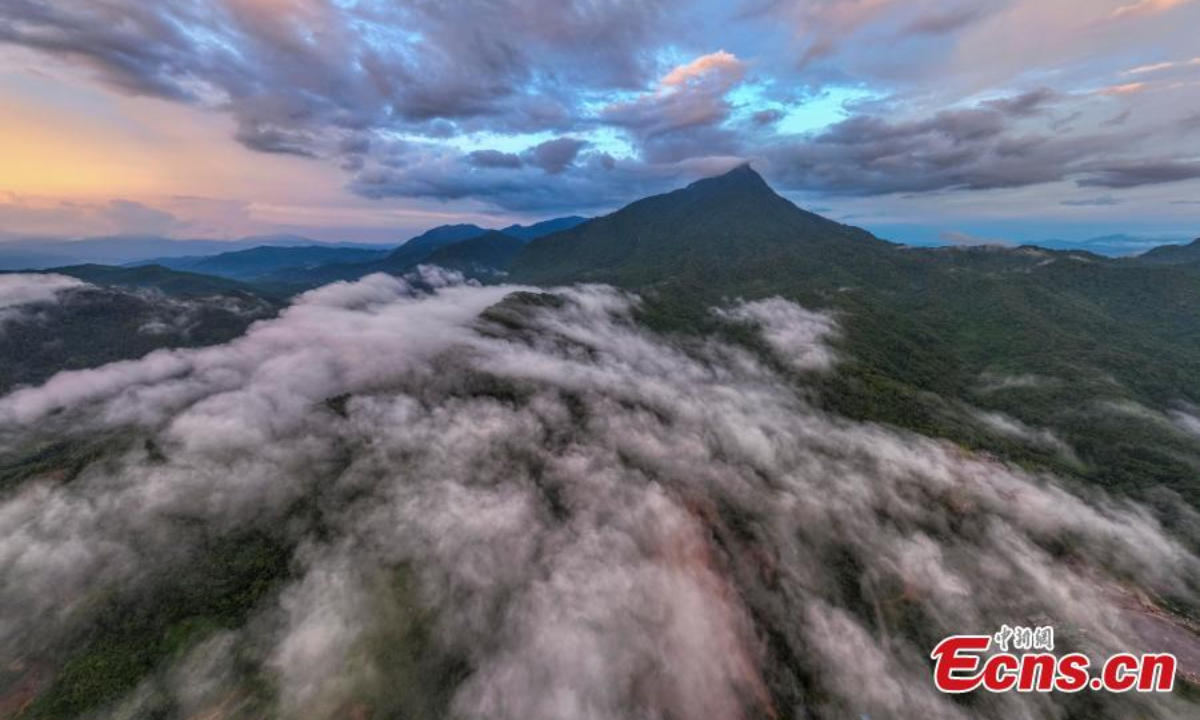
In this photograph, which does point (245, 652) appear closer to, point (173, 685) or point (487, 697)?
point (173, 685)

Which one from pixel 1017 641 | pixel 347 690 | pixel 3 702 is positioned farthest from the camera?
pixel 347 690

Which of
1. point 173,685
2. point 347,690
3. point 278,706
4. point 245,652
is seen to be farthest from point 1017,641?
point 173,685

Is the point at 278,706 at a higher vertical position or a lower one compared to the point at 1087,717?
higher

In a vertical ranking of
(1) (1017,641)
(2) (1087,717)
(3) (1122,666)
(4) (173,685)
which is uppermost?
(3) (1122,666)

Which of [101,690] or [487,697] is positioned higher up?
[101,690]

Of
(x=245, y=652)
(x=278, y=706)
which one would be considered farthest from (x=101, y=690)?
(x=278, y=706)

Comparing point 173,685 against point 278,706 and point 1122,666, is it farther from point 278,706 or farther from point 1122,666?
point 1122,666

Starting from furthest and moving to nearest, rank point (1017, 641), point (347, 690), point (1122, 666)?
point (347, 690), point (1017, 641), point (1122, 666)

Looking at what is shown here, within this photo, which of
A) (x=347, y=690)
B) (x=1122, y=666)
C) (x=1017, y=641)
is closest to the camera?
(x=1122, y=666)

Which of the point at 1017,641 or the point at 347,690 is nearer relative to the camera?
the point at 1017,641
